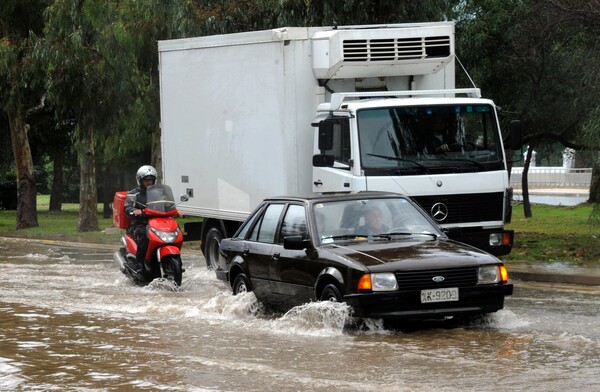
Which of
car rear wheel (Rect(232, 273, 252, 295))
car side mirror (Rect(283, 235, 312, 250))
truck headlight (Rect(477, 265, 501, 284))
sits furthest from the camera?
car rear wheel (Rect(232, 273, 252, 295))

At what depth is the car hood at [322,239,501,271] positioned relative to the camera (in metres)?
12.4

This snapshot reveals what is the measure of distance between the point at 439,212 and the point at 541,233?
950 centimetres

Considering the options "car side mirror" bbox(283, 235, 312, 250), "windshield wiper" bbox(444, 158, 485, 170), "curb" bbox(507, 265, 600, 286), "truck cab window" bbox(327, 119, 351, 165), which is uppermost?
"truck cab window" bbox(327, 119, 351, 165)

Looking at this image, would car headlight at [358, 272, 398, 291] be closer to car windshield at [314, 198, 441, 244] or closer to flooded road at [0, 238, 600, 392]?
flooded road at [0, 238, 600, 392]

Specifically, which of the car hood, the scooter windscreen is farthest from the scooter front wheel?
the car hood

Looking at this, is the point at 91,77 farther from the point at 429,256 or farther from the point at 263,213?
the point at 429,256

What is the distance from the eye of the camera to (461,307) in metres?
12.5

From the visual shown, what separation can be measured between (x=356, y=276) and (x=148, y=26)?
2188 centimetres

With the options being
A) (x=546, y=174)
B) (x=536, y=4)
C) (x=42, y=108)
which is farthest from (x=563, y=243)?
(x=546, y=174)

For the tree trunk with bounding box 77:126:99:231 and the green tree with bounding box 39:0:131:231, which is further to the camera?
the tree trunk with bounding box 77:126:99:231

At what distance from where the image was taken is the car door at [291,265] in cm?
1339

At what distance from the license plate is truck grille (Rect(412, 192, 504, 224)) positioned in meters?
4.82

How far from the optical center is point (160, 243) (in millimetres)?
17906

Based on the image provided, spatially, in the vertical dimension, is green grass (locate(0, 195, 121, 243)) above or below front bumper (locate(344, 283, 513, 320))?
below
